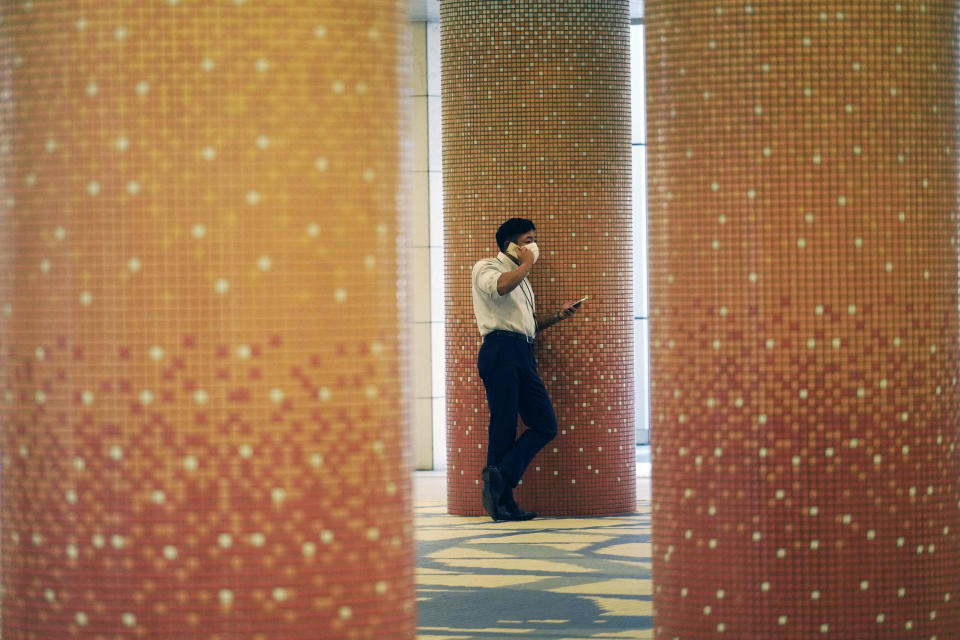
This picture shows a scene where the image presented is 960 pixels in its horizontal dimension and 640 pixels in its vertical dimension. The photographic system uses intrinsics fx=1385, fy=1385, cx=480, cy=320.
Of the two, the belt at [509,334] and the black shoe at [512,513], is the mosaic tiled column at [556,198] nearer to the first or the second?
the black shoe at [512,513]

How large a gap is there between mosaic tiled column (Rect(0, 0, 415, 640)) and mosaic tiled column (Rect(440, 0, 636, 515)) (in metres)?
5.73

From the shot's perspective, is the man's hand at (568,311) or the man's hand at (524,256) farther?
the man's hand at (568,311)

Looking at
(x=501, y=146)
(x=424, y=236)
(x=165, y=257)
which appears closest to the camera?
(x=165, y=257)

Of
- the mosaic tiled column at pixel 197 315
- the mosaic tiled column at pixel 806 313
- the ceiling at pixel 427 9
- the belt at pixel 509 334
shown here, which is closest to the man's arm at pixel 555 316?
the belt at pixel 509 334

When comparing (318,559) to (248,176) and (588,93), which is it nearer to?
(248,176)

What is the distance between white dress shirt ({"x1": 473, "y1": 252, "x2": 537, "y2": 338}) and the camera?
348 inches

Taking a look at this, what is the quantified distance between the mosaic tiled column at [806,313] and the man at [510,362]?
14.1ft

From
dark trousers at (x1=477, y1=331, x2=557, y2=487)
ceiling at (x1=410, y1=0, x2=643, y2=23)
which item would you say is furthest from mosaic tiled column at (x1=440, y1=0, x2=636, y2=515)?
ceiling at (x1=410, y1=0, x2=643, y2=23)

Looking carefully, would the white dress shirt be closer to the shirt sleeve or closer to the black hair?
the shirt sleeve

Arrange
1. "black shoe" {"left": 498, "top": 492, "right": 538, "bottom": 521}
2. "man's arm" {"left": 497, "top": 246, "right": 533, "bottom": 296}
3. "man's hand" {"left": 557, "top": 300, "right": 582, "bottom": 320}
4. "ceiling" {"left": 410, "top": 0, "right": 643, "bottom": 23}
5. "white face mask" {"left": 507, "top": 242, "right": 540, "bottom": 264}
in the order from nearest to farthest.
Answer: "man's arm" {"left": 497, "top": 246, "right": 533, "bottom": 296} < "white face mask" {"left": 507, "top": 242, "right": 540, "bottom": 264} < "man's hand" {"left": 557, "top": 300, "right": 582, "bottom": 320} < "black shoe" {"left": 498, "top": 492, "right": 538, "bottom": 521} < "ceiling" {"left": 410, "top": 0, "right": 643, "bottom": 23}

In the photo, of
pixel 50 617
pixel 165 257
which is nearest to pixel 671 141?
pixel 165 257

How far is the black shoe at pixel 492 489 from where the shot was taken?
29.6 feet

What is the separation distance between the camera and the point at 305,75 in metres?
3.65

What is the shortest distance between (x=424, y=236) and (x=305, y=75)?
31.3 ft
